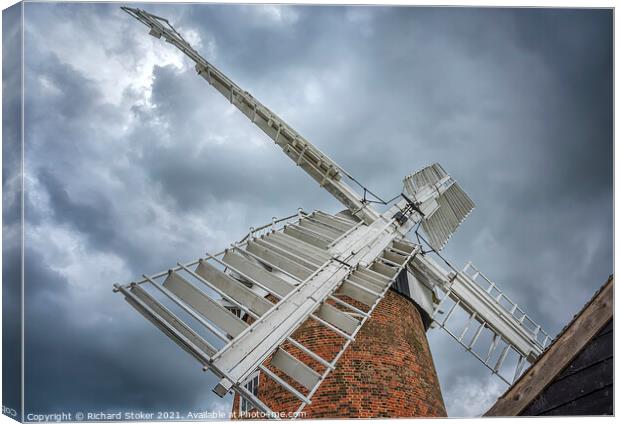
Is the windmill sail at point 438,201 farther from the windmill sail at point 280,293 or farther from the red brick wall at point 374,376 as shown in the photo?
the red brick wall at point 374,376

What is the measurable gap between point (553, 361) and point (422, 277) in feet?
18.3

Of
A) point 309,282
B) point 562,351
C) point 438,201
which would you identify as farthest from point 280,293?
point 438,201

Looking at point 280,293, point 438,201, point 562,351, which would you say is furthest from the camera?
point 438,201

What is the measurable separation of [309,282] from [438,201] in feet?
20.9

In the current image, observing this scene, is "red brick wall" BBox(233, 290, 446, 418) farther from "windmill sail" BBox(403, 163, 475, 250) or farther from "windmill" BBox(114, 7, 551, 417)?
"windmill sail" BBox(403, 163, 475, 250)

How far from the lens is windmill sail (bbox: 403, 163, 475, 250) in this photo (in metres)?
11.6

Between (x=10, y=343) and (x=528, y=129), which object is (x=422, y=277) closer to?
(x=528, y=129)

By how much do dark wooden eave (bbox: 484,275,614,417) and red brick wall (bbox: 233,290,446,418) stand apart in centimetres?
292

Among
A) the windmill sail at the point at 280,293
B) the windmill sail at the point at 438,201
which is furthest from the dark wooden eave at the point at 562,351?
the windmill sail at the point at 438,201

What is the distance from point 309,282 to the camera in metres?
6.99

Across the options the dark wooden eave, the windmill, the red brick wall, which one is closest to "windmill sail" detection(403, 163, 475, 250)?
the windmill

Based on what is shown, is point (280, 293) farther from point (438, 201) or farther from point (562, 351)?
point (438, 201)

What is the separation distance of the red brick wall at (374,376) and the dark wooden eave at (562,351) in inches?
115

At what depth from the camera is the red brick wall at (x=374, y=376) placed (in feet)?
23.3
